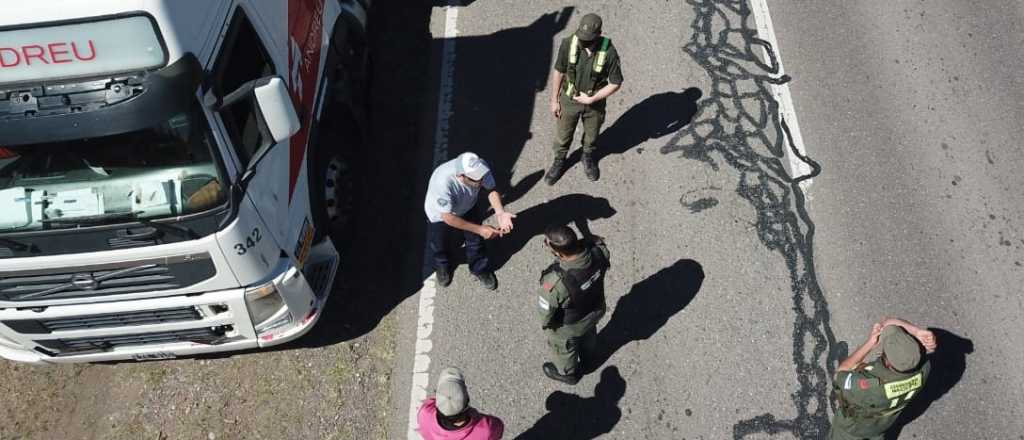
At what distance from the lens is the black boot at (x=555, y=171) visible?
7.21 metres

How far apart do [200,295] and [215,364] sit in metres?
1.29

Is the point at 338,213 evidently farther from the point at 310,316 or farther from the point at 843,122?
the point at 843,122

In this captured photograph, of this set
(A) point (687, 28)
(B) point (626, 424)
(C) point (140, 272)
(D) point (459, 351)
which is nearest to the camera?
(C) point (140, 272)

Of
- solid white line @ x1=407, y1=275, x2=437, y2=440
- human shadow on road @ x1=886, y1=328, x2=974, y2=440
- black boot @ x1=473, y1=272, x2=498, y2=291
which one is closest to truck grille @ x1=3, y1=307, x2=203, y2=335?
solid white line @ x1=407, y1=275, x2=437, y2=440

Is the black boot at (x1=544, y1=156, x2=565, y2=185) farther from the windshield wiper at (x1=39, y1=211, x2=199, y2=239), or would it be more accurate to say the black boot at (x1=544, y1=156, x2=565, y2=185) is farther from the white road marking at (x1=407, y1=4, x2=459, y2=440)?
the windshield wiper at (x1=39, y1=211, x2=199, y2=239)

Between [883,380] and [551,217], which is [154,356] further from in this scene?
[883,380]

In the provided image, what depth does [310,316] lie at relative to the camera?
5.96m

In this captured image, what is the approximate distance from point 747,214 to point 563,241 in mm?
3006

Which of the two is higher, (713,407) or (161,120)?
(161,120)

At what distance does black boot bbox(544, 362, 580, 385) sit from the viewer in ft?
19.7

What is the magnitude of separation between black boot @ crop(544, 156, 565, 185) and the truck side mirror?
279 cm

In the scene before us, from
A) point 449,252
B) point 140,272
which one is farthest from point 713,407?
point 140,272

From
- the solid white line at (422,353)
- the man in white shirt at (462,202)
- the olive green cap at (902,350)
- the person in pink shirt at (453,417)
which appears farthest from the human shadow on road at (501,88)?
the olive green cap at (902,350)

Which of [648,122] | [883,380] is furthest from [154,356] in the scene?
[883,380]
